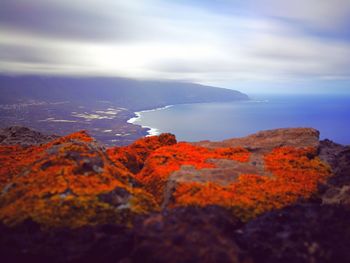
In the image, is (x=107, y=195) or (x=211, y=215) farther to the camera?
(x=107, y=195)

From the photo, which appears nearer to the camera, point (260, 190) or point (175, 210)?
point (175, 210)

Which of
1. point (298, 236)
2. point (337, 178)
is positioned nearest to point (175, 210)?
point (298, 236)

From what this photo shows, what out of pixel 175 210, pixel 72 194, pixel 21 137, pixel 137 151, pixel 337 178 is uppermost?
pixel 337 178

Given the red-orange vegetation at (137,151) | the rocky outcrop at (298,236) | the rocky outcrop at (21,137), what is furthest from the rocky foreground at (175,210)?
the rocky outcrop at (21,137)

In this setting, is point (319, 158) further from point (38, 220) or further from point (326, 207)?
point (38, 220)

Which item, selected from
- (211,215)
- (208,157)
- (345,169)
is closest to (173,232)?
(211,215)

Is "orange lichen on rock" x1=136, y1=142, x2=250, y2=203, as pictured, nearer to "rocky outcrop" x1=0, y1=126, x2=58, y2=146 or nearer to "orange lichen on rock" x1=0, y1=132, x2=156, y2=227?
"orange lichen on rock" x1=0, y1=132, x2=156, y2=227

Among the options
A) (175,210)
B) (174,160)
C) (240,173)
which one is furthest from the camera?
(174,160)

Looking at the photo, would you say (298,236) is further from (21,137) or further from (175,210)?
(21,137)

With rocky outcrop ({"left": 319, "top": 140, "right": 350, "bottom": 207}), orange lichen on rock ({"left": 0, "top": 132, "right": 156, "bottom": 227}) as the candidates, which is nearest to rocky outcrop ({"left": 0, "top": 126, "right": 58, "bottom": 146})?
orange lichen on rock ({"left": 0, "top": 132, "right": 156, "bottom": 227})
